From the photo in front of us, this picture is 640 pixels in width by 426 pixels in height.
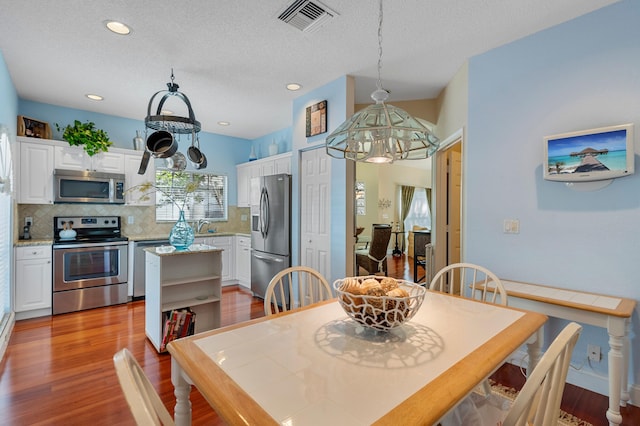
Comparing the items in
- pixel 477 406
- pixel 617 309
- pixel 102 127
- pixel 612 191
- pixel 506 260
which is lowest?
pixel 477 406

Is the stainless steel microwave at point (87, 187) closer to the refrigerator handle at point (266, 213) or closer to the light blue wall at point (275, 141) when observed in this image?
the refrigerator handle at point (266, 213)

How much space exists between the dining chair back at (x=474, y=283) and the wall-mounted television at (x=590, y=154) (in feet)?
3.11

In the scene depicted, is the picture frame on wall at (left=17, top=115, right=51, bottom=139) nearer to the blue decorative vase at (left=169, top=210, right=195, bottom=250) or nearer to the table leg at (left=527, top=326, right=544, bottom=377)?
the blue decorative vase at (left=169, top=210, right=195, bottom=250)

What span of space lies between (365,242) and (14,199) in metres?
5.47

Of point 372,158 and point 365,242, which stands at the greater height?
point 372,158

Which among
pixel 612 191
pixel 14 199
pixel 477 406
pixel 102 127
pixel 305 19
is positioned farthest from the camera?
pixel 102 127

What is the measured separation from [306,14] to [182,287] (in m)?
2.64

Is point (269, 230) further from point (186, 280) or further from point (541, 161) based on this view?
point (541, 161)

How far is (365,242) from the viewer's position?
260 inches

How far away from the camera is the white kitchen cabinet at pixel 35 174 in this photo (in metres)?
3.85

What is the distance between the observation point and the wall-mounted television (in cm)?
207

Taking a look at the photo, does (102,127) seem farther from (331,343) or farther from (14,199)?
(331,343)

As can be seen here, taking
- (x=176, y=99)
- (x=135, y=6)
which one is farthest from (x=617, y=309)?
(x=176, y=99)

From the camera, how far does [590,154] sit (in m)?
2.20
